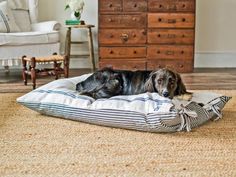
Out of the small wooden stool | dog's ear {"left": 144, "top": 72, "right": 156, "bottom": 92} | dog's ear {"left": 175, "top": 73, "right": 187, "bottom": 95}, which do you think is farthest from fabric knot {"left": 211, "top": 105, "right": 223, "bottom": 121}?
the small wooden stool

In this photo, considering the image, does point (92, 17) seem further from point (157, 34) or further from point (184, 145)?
point (184, 145)

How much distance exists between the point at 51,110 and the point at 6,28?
2347mm

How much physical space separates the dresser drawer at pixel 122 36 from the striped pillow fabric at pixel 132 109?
2085mm

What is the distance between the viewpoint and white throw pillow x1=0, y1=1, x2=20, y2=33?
452 centimetres

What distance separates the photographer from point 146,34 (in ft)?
15.5

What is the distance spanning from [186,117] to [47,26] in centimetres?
284

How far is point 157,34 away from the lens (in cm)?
475

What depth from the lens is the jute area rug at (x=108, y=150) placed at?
171cm

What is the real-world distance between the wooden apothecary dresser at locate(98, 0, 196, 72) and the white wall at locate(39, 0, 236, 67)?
2.03 ft

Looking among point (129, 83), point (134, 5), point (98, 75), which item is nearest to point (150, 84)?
point (129, 83)

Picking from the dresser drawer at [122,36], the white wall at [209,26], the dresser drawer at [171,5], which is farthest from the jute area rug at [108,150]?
the white wall at [209,26]

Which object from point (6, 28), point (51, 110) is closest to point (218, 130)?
point (51, 110)

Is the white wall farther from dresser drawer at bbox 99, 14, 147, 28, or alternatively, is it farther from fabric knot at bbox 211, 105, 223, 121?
fabric knot at bbox 211, 105, 223, 121

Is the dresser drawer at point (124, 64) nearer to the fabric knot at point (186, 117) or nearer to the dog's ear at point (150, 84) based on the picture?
the dog's ear at point (150, 84)
